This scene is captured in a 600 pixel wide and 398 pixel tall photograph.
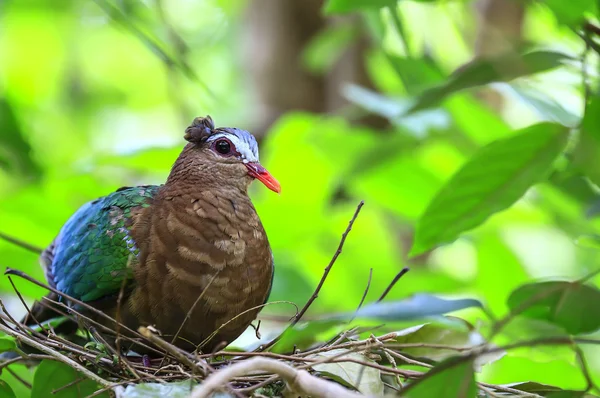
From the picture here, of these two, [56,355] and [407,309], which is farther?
[56,355]

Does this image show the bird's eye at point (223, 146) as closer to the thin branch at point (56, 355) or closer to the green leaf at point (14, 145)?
the green leaf at point (14, 145)

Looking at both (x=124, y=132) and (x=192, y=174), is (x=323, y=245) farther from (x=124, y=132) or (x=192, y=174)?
(x=124, y=132)

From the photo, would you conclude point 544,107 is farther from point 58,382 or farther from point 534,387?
point 58,382

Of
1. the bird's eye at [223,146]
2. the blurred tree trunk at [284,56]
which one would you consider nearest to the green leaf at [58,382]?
the bird's eye at [223,146]

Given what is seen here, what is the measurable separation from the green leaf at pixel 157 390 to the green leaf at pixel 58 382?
24 centimetres

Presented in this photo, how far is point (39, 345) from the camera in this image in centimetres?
158

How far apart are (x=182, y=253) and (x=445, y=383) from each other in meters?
0.97

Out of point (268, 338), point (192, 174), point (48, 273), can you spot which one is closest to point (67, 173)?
point (48, 273)

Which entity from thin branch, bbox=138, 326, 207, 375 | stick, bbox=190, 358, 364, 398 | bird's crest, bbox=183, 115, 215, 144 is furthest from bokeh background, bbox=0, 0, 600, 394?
thin branch, bbox=138, 326, 207, 375

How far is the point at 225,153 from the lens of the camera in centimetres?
230

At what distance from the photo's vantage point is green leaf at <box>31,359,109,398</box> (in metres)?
1.66

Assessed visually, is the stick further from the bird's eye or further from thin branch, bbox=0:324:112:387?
the bird's eye

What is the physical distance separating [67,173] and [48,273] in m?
0.74

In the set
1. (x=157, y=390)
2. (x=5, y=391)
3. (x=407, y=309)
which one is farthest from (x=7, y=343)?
(x=407, y=309)
